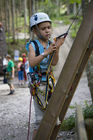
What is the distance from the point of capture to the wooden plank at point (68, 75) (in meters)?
2.46

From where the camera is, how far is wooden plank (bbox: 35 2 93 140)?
2465 millimetres

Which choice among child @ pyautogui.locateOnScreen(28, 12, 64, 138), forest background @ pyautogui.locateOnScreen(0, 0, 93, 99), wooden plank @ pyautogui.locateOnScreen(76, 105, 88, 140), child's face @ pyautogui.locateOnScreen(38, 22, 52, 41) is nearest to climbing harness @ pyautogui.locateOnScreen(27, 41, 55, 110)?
child @ pyautogui.locateOnScreen(28, 12, 64, 138)

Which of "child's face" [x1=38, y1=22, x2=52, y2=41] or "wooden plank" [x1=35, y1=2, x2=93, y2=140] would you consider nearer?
"wooden plank" [x1=35, y1=2, x2=93, y2=140]

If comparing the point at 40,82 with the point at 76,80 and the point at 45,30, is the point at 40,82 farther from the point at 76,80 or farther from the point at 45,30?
the point at 76,80

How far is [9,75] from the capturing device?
1125cm

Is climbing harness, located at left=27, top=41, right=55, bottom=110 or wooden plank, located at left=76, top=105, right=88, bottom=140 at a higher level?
climbing harness, located at left=27, top=41, right=55, bottom=110

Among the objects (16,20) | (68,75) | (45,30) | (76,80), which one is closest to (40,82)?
(45,30)

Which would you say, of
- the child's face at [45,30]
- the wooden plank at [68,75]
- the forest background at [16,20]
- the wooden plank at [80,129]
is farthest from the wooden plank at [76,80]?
the forest background at [16,20]

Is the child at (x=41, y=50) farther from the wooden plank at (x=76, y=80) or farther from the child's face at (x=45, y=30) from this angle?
the wooden plank at (x=76, y=80)

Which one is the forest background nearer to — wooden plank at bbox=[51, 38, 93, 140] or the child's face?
the child's face

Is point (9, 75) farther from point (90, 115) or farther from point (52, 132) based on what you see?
point (52, 132)

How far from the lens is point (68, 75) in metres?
2.52

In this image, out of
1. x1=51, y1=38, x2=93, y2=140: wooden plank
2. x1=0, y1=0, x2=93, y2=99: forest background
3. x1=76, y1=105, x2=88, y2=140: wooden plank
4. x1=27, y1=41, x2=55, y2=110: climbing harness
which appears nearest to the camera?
x1=51, y1=38, x2=93, y2=140: wooden plank

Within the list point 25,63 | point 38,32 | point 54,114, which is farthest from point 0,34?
point 54,114
